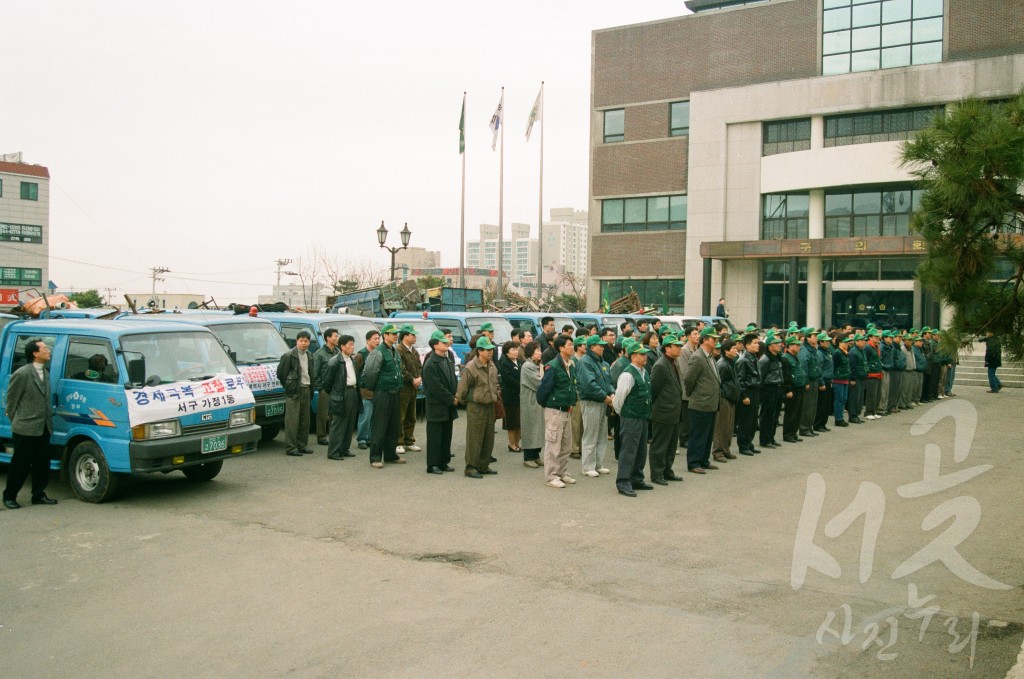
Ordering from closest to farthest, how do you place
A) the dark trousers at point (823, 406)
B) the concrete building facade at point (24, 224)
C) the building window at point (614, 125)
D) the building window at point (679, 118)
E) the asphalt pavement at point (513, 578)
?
the asphalt pavement at point (513, 578), the dark trousers at point (823, 406), the building window at point (679, 118), the building window at point (614, 125), the concrete building facade at point (24, 224)

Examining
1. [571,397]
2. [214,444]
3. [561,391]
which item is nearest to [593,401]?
[571,397]

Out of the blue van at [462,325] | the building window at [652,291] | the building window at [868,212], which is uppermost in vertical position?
the building window at [868,212]

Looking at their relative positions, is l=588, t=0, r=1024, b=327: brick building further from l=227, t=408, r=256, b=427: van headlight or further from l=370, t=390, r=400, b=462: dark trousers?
l=227, t=408, r=256, b=427: van headlight

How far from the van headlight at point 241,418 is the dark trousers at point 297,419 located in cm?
215

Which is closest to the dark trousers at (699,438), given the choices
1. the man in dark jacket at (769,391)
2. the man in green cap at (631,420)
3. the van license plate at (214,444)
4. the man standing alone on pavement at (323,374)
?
the man in green cap at (631,420)

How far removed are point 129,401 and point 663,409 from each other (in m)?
6.35

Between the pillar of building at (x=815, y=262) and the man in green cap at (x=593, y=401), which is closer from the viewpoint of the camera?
the man in green cap at (x=593, y=401)

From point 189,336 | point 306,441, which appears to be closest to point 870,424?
point 306,441

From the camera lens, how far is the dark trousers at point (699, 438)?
37.4 feet

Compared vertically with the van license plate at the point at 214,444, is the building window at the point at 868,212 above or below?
above

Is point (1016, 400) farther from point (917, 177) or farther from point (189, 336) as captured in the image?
point (189, 336)

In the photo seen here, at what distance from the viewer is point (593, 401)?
426 inches

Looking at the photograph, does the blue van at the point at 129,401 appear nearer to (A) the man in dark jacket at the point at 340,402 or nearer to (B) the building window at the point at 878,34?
(A) the man in dark jacket at the point at 340,402

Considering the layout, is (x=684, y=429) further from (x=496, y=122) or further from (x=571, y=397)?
(x=496, y=122)
